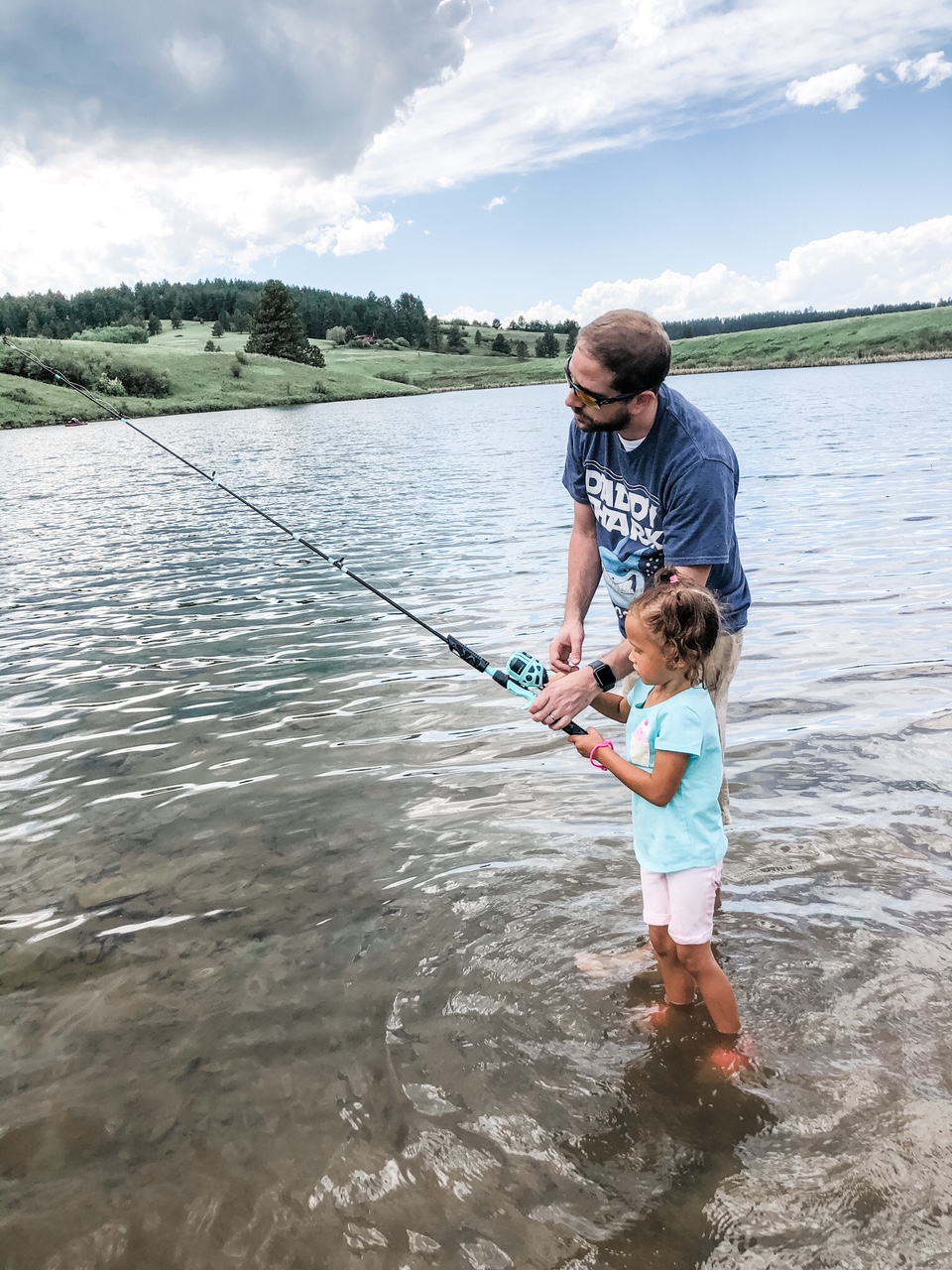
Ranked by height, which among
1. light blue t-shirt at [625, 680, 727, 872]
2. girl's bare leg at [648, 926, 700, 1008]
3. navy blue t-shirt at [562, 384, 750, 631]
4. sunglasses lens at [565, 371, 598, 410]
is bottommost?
girl's bare leg at [648, 926, 700, 1008]

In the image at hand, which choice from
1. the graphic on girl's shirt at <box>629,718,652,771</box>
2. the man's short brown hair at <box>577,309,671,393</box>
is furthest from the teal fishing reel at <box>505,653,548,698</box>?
the man's short brown hair at <box>577,309,671,393</box>

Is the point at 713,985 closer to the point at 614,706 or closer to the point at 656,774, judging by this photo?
the point at 656,774

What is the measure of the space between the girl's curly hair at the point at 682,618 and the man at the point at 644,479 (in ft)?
1.13

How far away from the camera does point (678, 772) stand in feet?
10.8

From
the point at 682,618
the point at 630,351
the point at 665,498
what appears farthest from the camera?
the point at 665,498

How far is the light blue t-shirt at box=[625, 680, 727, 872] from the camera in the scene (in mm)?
3293

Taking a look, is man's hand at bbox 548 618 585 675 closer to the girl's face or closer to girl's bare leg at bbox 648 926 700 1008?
the girl's face

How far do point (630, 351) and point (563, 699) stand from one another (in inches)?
56.9

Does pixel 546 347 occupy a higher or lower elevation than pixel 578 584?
higher

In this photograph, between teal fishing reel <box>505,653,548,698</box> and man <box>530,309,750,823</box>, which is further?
teal fishing reel <box>505,653,548,698</box>

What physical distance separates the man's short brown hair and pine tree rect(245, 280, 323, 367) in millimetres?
132699

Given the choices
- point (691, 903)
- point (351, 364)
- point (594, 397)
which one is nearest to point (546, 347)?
point (351, 364)

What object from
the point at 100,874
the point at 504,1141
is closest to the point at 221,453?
the point at 100,874

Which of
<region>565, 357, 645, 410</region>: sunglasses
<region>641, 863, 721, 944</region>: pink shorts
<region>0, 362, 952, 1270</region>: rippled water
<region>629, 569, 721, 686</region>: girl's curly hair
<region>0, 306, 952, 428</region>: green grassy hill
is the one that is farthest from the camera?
<region>0, 306, 952, 428</region>: green grassy hill
